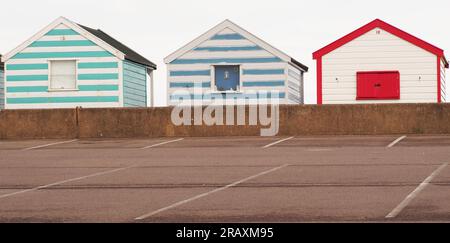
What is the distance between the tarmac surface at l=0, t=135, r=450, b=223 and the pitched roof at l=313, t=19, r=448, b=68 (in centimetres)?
730

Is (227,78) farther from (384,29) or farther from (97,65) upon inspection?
(384,29)

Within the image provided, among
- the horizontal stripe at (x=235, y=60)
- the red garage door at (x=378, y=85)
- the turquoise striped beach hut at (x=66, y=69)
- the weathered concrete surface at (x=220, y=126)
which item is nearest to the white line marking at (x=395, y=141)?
the weathered concrete surface at (x=220, y=126)

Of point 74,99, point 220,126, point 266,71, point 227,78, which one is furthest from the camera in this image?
point 74,99

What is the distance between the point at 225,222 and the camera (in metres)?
10.9

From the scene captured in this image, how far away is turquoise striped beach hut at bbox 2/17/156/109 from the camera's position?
3478 centimetres

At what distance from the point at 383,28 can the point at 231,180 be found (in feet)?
60.1

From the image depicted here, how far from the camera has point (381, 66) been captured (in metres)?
33.6

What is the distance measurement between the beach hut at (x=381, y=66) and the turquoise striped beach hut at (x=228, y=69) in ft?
5.13

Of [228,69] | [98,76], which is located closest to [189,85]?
[228,69]

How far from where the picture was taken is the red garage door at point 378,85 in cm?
3359

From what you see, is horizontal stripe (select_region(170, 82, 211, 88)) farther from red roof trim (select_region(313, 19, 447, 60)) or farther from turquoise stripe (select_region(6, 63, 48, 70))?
turquoise stripe (select_region(6, 63, 48, 70))
